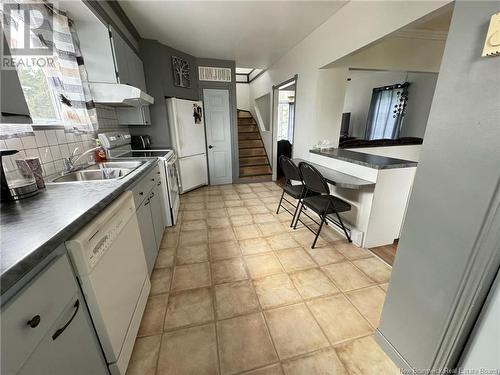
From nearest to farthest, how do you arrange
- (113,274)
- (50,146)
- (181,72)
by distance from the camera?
(113,274) → (50,146) → (181,72)

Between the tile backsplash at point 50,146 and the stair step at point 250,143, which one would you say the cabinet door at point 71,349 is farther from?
the stair step at point 250,143

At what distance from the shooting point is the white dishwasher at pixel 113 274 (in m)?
0.80

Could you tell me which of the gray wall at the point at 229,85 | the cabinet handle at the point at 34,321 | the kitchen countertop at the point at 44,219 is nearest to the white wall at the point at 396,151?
the gray wall at the point at 229,85

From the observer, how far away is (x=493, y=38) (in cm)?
65

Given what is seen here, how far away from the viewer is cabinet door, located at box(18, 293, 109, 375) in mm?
565

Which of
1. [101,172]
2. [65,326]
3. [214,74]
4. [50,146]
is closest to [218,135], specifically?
[214,74]

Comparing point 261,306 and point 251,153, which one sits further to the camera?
point 251,153

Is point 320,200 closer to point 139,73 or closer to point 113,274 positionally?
point 113,274

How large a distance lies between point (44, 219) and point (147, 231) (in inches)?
38.0

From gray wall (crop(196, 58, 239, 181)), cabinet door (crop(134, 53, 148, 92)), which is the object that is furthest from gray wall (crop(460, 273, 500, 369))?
gray wall (crop(196, 58, 239, 181))

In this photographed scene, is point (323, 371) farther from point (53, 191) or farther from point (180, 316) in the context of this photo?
point (53, 191)

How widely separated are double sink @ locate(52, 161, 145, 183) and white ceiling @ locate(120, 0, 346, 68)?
174 centimetres

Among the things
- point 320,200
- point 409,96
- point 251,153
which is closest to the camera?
point 320,200

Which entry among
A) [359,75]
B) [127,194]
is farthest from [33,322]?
[359,75]
